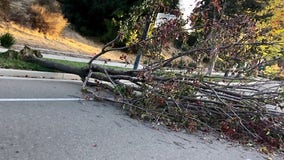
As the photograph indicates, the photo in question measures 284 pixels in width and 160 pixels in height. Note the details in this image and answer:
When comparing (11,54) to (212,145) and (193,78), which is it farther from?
(212,145)

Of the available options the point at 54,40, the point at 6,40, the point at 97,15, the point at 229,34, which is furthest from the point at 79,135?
the point at 97,15

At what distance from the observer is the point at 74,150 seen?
15.6 ft

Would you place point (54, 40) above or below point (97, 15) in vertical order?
below

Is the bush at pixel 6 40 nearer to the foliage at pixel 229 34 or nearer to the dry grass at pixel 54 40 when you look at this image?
the dry grass at pixel 54 40

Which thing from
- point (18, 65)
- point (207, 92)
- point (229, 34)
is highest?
point (229, 34)

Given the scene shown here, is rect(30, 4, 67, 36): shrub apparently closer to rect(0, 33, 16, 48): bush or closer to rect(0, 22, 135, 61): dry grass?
rect(0, 22, 135, 61): dry grass

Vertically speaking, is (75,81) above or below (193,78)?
below

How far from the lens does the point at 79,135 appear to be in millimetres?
5430

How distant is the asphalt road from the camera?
4691 millimetres

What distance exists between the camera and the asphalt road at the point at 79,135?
15.4 ft

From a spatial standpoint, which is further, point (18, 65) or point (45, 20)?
point (45, 20)

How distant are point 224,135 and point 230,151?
882 mm

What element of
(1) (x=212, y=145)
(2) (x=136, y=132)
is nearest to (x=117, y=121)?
(2) (x=136, y=132)

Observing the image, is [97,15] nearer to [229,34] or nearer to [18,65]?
[18,65]
